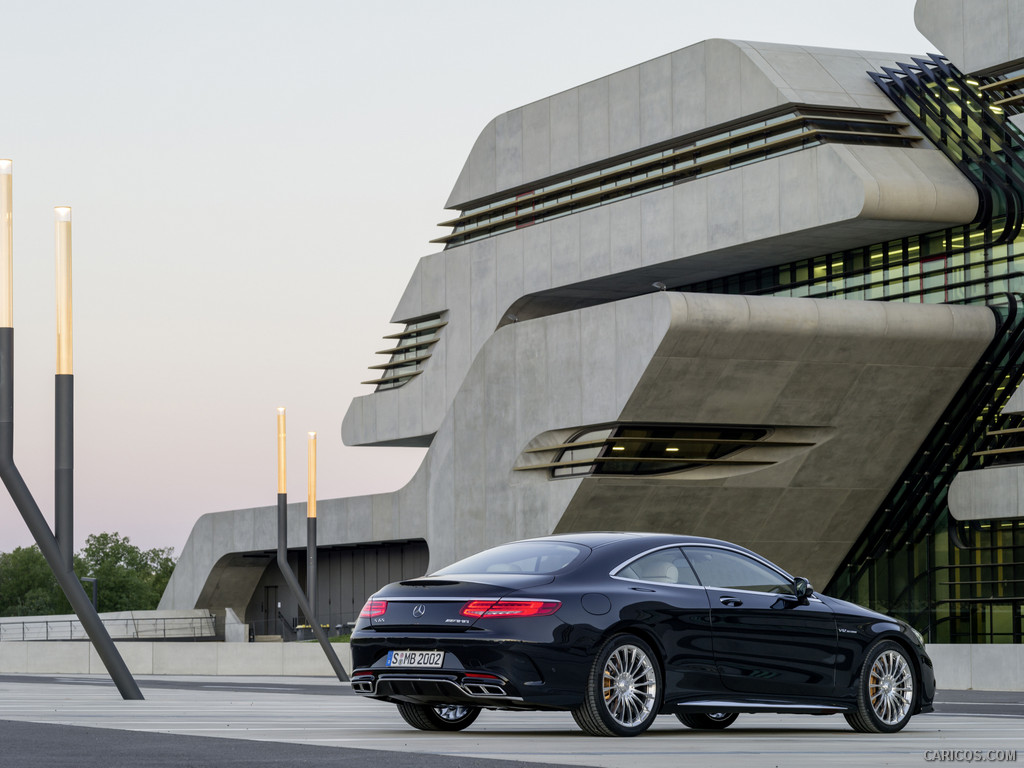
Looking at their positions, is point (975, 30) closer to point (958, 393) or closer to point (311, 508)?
point (958, 393)

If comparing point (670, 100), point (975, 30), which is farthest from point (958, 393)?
point (670, 100)

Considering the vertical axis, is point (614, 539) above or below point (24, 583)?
above

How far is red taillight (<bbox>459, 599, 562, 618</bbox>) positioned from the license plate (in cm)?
33

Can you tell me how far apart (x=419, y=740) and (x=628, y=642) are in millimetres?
1571

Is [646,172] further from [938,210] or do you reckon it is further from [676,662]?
[676,662]

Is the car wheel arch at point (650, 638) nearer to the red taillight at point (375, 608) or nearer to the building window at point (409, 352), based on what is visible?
the red taillight at point (375, 608)

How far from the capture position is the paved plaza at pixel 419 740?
8.80 metres

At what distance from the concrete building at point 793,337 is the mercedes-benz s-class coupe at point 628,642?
21.2 metres

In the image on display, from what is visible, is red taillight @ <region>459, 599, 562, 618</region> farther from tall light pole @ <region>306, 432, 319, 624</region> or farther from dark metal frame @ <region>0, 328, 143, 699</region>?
tall light pole @ <region>306, 432, 319, 624</region>

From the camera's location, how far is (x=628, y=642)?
11.2 meters

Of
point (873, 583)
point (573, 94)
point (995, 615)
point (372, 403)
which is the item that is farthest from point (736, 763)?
point (372, 403)

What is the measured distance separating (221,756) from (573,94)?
3887 cm

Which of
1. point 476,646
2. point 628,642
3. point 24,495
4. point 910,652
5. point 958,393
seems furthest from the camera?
point 958,393

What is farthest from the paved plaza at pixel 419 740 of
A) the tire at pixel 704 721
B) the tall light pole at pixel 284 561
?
the tall light pole at pixel 284 561
